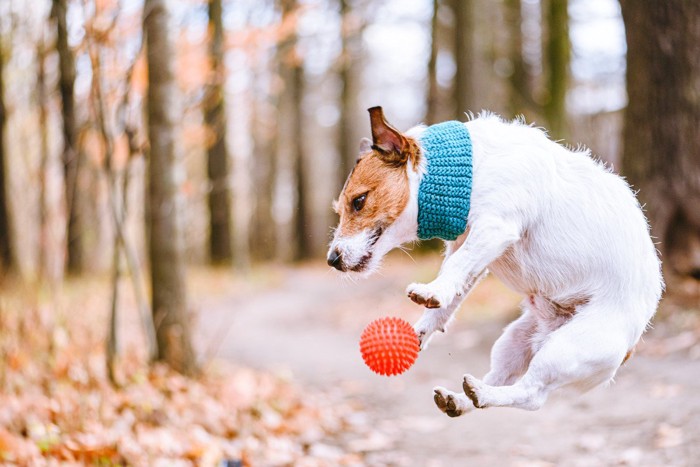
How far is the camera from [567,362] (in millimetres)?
2260

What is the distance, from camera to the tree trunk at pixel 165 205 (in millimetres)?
6090

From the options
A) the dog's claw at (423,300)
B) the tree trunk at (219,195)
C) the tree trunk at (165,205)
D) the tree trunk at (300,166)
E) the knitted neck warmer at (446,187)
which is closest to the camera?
the dog's claw at (423,300)

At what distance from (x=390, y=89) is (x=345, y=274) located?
2481 cm

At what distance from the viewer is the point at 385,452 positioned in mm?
5117

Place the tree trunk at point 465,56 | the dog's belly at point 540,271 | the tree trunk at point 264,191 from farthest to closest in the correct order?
1. the tree trunk at point 264,191
2. the tree trunk at point 465,56
3. the dog's belly at point 540,271

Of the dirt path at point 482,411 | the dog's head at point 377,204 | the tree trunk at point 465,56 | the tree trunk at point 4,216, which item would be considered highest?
the tree trunk at point 465,56

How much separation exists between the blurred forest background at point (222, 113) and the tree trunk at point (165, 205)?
1 centimetres

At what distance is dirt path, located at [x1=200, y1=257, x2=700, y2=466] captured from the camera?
4.67 metres

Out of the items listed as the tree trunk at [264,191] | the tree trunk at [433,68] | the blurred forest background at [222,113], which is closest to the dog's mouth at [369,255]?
the blurred forest background at [222,113]

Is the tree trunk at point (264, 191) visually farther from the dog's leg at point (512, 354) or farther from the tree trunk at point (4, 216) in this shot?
the dog's leg at point (512, 354)

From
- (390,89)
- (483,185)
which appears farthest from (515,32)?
(483,185)

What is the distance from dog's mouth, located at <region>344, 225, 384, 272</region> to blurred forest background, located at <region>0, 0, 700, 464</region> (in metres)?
3.34

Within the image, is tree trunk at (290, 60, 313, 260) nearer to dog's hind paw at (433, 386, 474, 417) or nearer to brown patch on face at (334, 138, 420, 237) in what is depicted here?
brown patch on face at (334, 138, 420, 237)

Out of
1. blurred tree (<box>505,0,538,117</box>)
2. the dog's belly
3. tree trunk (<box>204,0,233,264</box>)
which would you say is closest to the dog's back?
the dog's belly
